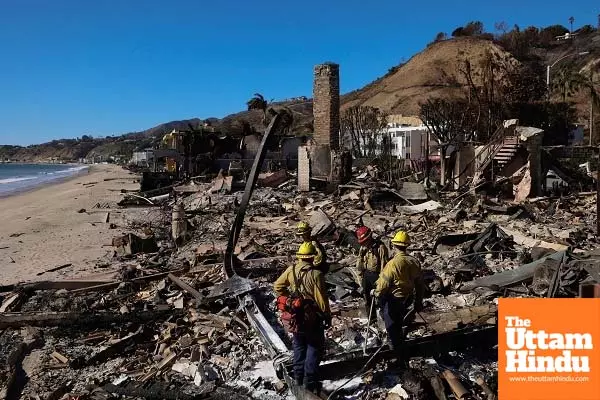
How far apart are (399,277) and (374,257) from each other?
1.23m

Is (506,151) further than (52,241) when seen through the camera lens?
Yes

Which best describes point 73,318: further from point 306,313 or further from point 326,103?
point 326,103

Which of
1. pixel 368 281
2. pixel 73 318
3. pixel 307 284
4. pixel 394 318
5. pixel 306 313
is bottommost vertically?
pixel 73 318

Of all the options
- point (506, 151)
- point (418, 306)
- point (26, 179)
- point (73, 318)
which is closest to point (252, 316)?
point (418, 306)

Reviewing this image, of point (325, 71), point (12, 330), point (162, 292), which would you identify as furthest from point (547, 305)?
point (325, 71)

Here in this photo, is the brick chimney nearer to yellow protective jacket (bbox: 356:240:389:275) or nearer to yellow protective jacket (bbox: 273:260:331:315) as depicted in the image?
yellow protective jacket (bbox: 356:240:389:275)

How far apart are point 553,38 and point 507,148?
6716 centimetres

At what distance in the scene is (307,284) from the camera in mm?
5445

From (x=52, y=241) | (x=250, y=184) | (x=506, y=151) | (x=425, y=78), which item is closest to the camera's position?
(x=250, y=184)

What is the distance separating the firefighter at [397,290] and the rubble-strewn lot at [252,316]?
251mm

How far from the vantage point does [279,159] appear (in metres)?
33.7

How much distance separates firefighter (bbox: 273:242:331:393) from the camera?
527 cm

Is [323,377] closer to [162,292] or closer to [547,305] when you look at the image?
[547,305]

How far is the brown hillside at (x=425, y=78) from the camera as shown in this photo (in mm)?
66812
